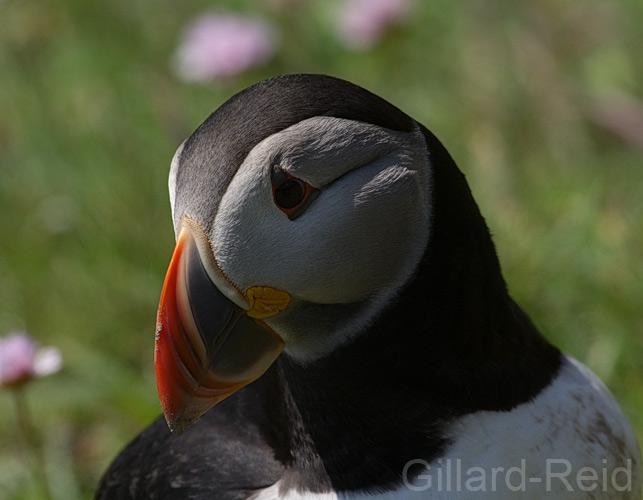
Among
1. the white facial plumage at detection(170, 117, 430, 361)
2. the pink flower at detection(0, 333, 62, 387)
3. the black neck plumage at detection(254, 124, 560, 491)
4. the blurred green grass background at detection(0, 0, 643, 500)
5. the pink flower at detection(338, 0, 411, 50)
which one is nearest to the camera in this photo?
the white facial plumage at detection(170, 117, 430, 361)

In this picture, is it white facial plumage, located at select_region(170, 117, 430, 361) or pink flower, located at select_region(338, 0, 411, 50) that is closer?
white facial plumage, located at select_region(170, 117, 430, 361)

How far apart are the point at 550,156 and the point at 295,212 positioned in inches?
101

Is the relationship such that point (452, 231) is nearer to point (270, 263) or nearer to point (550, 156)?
point (270, 263)

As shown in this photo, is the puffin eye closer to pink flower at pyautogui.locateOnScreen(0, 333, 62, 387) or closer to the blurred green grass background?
pink flower at pyautogui.locateOnScreen(0, 333, 62, 387)

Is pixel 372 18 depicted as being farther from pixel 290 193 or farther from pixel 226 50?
pixel 290 193

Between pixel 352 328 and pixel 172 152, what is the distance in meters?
2.36

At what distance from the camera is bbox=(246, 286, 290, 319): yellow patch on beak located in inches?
71.5

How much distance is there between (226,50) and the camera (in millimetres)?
3828

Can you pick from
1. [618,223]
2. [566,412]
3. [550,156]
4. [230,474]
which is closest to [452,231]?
[566,412]

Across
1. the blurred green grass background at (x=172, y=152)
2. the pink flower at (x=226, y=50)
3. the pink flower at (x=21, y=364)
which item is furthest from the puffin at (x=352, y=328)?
the pink flower at (x=226, y=50)

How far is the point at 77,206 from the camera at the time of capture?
407 cm

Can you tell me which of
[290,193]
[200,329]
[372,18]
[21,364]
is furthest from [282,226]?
[372,18]

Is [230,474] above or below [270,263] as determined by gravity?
below

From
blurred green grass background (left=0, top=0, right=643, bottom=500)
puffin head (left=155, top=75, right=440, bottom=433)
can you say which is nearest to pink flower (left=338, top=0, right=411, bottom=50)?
blurred green grass background (left=0, top=0, right=643, bottom=500)
